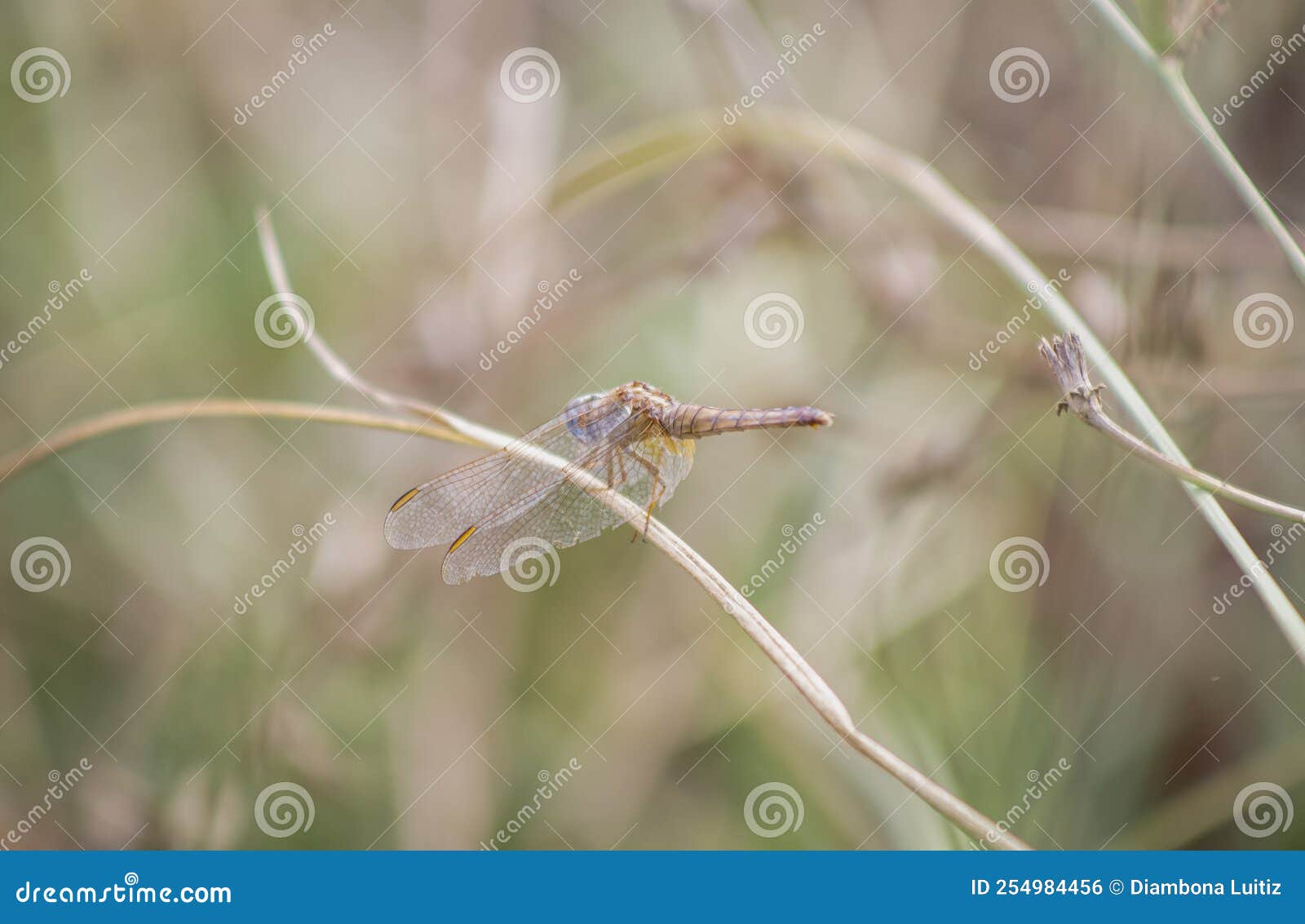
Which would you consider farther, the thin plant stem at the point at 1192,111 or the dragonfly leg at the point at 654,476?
the dragonfly leg at the point at 654,476

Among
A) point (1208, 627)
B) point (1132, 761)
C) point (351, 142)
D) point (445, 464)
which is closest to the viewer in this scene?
point (1132, 761)

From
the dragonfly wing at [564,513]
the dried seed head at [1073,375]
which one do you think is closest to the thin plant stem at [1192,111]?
the dried seed head at [1073,375]

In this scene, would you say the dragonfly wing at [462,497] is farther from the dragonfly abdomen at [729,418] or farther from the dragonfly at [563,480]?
the dragonfly abdomen at [729,418]

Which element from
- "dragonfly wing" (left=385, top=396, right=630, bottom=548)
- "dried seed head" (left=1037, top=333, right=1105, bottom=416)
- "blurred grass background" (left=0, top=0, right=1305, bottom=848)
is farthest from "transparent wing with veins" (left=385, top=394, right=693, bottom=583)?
"dried seed head" (left=1037, top=333, right=1105, bottom=416)

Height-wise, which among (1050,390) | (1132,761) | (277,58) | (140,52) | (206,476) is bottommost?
(1132,761)

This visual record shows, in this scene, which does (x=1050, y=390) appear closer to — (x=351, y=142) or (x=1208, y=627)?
(x=1208, y=627)

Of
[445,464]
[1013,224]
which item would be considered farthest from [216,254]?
[1013,224]

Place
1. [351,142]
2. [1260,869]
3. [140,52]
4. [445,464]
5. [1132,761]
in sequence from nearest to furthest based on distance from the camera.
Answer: [1260,869] → [1132,761] → [445,464] → [140,52] → [351,142]
